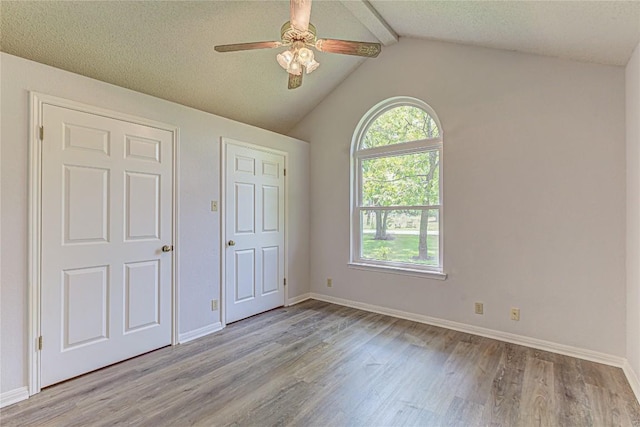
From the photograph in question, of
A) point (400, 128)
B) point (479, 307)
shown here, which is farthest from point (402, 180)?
point (479, 307)

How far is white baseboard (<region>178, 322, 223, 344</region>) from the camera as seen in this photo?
296cm

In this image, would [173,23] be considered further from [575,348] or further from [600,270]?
[575,348]

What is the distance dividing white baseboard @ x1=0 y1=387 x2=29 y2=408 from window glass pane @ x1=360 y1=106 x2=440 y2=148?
3899mm

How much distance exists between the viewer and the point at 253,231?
3699 millimetres

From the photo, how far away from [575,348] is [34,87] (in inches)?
187

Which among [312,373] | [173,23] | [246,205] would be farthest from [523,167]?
[173,23]

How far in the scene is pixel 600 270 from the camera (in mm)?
2586

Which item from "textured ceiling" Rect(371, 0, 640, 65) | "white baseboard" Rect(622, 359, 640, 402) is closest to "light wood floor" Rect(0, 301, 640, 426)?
"white baseboard" Rect(622, 359, 640, 402)

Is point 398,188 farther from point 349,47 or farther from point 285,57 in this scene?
point 285,57

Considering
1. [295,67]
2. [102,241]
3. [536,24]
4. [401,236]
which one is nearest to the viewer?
[295,67]

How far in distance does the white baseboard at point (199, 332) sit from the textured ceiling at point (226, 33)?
2.46 metres

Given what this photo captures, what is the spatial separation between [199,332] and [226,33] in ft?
9.60

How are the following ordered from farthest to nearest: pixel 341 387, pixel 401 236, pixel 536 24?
pixel 401 236 < pixel 536 24 < pixel 341 387

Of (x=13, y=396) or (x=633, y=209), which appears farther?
(x=633, y=209)
